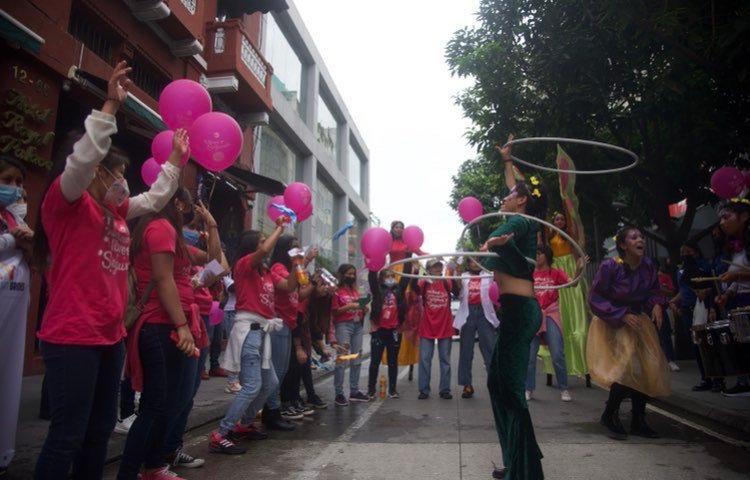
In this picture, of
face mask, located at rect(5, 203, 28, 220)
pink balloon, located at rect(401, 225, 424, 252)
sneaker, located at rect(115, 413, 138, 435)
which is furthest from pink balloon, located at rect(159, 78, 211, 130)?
pink balloon, located at rect(401, 225, 424, 252)

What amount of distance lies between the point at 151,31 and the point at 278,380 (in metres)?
8.59

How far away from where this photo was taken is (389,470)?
3.79 m

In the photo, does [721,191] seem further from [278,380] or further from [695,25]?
[278,380]

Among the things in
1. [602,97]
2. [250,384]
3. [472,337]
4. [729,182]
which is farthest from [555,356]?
[602,97]

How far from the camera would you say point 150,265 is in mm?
3363

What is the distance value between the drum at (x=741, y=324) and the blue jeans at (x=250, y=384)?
405 cm

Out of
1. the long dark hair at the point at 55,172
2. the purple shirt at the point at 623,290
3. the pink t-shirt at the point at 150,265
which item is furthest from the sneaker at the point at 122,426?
the purple shirt at the point at 623,290

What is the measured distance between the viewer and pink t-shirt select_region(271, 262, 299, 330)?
545 cm

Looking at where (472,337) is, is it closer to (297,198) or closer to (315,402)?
(315,402)

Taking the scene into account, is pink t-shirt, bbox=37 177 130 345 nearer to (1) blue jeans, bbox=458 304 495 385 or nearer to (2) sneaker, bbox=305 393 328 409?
(2) sneaker, bbox=305 393 328 409

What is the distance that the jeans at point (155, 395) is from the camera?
3.01 meters

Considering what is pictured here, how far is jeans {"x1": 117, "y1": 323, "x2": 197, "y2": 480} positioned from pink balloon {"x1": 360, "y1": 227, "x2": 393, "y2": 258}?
3.90m

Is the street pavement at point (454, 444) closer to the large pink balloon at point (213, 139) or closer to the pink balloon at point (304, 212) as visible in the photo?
the pink balloon at point (304, 212)

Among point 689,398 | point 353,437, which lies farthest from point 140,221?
point 689,398
